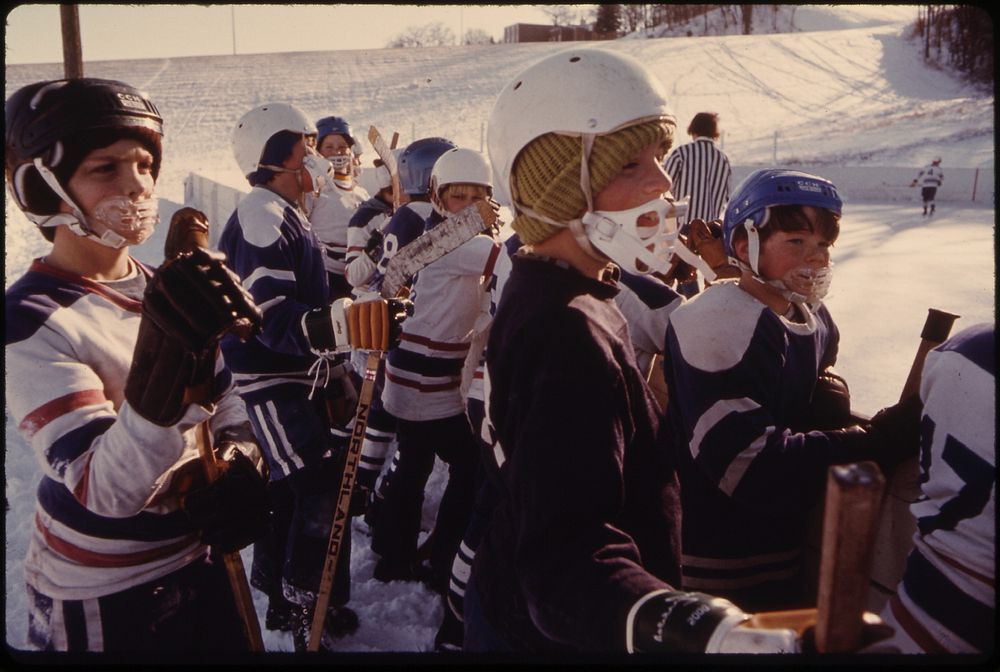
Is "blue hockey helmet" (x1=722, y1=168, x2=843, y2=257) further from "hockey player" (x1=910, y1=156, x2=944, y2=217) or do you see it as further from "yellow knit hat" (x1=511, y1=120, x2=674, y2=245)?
"hockey player" (x1=910, y1=156, x2=944, y2=217)

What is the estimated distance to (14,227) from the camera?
12211 millimetres

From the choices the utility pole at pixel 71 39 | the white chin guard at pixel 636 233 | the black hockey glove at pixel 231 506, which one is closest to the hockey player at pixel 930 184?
the utility pole at pixel 71 39

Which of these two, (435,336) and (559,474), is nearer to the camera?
(559,474)

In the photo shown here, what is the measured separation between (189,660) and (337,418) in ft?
6.17

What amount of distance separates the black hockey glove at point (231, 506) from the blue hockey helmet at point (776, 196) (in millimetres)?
1675

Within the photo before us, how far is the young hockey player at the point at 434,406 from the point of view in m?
3.80

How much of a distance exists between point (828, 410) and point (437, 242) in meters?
1.56

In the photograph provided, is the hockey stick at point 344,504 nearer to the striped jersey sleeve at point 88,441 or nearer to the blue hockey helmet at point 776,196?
the striped jersey sleeve at point 88,441

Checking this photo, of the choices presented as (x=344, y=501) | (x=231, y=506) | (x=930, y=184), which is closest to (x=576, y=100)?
(x=231, y=506)

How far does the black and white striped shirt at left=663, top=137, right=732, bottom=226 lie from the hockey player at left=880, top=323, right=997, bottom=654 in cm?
460

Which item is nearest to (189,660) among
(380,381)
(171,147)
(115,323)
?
(115,323)

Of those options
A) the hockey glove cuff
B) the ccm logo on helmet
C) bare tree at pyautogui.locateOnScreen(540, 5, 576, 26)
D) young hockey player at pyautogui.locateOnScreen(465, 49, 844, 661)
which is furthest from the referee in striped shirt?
the hockey glove cuff

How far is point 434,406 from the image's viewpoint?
3.81 m

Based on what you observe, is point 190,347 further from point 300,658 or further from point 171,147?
point 171,147
